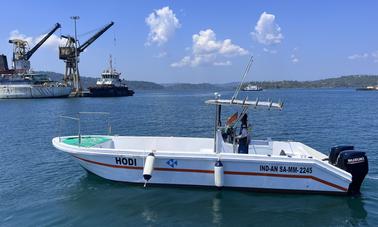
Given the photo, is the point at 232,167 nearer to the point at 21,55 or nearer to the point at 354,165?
the point at 354,165

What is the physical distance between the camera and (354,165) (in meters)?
9.95

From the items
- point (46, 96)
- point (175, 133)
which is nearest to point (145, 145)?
point (175, 133)

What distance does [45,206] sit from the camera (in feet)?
32.9

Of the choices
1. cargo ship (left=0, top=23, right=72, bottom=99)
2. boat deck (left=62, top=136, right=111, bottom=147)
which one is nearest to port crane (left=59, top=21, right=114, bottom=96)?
cargo ship (left=0, top=23, right=72, bottom=99)

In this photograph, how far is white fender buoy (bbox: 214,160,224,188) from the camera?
10164 millimetres

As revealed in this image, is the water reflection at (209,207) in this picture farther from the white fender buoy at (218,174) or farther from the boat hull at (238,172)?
the white fender buoy at (218,174)

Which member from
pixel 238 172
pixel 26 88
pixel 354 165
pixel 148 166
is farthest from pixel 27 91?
pixel 354 165

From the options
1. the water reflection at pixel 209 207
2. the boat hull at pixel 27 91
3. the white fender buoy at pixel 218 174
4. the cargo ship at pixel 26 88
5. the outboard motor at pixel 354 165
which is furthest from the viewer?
the cargo ship at pixel 26 88

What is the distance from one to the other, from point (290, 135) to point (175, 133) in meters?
7.49

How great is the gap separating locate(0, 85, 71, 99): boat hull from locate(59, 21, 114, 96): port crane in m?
6.73

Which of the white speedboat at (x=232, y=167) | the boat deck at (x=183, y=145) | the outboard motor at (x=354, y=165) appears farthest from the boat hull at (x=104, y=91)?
the outboard motor at (x=354, y=165)

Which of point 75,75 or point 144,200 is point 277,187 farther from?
point 75,75

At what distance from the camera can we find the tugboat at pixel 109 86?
89562 millimetres

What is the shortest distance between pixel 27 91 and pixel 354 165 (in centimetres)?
8329
